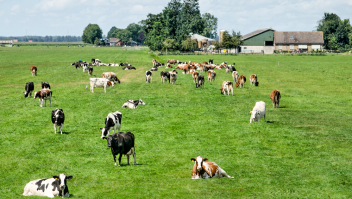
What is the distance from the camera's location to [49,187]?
42.3ft

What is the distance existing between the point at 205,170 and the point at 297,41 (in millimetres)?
142776

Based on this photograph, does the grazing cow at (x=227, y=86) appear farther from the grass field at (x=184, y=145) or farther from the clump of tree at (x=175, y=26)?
the clump of tree at (x=175, y=26)

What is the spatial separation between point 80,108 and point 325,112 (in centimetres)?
1925

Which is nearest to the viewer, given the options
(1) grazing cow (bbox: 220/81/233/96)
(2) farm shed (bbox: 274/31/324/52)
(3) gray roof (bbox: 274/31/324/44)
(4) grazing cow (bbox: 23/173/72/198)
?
(4) grazing cow (bbox: 23/173/72/198)

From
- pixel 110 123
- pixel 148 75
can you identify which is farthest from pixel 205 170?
pixel 148 75

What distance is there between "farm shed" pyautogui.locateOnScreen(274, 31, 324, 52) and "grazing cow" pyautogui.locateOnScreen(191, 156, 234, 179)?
137m

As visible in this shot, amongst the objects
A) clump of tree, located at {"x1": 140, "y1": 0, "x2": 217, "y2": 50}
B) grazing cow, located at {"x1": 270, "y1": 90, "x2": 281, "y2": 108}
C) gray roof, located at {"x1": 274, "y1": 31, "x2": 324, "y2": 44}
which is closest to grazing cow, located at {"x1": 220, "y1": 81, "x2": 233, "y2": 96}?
grazing cow, located at {"x1": 270, "y1": 90, "x2": 281, "y2": 108}

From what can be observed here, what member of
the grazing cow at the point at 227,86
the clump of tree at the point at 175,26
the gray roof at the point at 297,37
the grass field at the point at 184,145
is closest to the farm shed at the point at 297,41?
the gray roof at the point at 297,37

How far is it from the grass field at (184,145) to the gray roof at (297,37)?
113 m

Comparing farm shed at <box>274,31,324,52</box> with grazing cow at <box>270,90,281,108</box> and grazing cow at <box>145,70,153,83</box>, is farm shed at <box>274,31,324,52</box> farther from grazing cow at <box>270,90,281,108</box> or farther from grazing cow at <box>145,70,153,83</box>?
grazing cow at <box>270,90,281,108</box>

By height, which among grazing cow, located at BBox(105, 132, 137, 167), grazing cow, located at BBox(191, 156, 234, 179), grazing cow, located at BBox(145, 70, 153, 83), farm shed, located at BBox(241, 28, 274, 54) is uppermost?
farm shed, located at BBox(241, 28, 274, 54)

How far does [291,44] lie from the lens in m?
146

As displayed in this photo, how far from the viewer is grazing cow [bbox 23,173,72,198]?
12566 millimetres

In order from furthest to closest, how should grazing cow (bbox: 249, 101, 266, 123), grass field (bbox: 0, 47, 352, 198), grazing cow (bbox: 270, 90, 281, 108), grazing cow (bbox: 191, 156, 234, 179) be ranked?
grazing cow (bbox: 270, 90, 281, 108), grazing cow (bbox: 249, 101, 266, 123), grazing cow (bbox: 191, 156, 234, 179), grass field (bbox: 0, 47, 352, 198)
